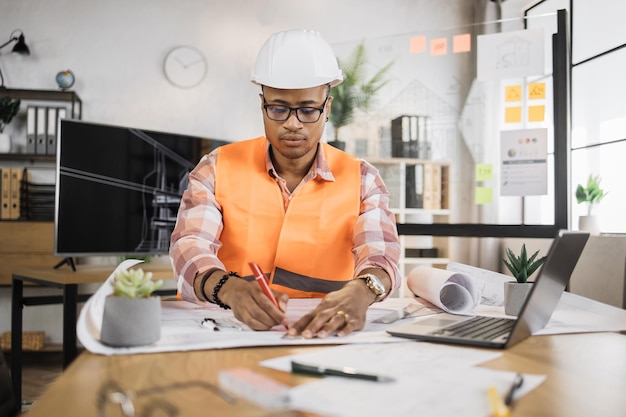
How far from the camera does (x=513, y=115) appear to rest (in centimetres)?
304

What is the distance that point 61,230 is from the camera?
3.22m

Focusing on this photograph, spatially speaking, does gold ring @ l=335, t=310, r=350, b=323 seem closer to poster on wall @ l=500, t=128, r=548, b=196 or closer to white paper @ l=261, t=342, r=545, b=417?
white paper @ l=261, t=342, r=545, b=417

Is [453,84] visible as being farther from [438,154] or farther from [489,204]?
[489,204]

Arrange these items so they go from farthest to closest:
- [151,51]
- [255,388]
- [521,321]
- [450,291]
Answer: [151,51]
[450,291]
[521,321]
[255,388]

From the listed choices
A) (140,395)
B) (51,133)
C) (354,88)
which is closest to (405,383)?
(140,395)

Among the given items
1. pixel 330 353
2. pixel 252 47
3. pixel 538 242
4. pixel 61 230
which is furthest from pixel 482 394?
pixel 252 47

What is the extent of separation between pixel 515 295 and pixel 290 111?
685mm

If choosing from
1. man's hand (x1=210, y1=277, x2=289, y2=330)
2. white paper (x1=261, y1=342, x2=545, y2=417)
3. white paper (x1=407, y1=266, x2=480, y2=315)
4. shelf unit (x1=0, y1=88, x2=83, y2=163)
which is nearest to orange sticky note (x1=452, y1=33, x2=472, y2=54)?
white paper (x1=407, y1=266, x2=480, y2=315)

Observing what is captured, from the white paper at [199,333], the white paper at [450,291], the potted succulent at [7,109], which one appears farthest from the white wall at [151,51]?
the white paper at [199,333]

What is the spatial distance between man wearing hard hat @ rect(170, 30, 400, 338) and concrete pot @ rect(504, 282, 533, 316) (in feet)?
0.88

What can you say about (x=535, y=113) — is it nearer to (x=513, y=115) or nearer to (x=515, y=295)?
(x=513, y=115)

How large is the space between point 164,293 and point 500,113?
80.1 inches

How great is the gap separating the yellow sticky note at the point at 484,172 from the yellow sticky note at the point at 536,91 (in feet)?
1.29

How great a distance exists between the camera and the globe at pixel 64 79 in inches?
175
